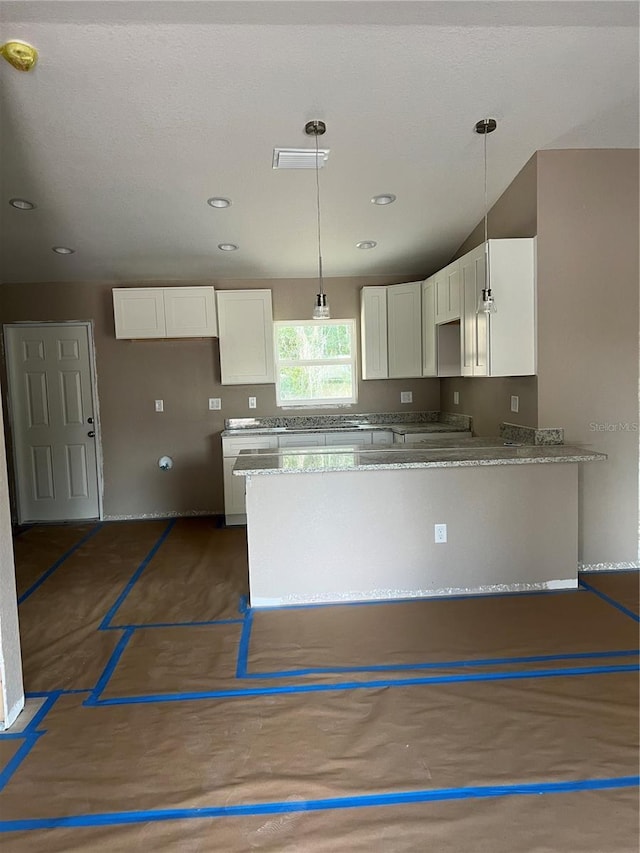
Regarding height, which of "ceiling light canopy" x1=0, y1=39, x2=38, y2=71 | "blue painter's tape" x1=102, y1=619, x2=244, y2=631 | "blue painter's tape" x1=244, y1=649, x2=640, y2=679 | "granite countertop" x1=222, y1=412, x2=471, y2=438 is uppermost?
"ceiling light canopy" x1=0, y1=39, x2=38, y2=71

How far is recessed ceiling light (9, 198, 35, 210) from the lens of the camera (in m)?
3.39

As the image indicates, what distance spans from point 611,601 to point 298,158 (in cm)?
335

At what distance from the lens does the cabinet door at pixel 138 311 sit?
4.59 metres

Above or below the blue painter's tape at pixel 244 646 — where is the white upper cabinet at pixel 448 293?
above

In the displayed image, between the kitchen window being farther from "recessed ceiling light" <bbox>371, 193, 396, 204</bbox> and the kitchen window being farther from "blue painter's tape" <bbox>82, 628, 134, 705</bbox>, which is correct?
"blue painter's tape" <bbox>82, 628, 134, 705</bbox>

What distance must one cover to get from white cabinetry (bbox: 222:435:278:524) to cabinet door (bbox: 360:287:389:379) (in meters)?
1.23

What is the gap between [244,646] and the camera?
2.60 meters

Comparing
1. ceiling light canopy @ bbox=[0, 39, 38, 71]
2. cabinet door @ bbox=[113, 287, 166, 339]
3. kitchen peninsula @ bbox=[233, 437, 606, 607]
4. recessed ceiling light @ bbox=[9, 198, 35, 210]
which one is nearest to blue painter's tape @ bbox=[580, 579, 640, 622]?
kitchen peninsula @ bbox=[233, 437, 606, 607]

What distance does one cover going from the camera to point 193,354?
199 inches

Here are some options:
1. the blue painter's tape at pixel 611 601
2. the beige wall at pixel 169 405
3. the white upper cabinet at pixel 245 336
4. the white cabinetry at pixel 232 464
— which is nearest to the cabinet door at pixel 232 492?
the white cabinetry at pixel 232 464

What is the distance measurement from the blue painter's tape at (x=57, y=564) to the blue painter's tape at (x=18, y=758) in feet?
4.84

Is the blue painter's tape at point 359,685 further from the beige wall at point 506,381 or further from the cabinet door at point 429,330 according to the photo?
the cabinet door at point 429,330

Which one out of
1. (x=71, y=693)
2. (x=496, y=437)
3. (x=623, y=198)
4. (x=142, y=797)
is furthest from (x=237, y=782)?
(x=623, y=198)

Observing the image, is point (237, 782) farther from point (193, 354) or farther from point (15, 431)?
point (15, 431)
